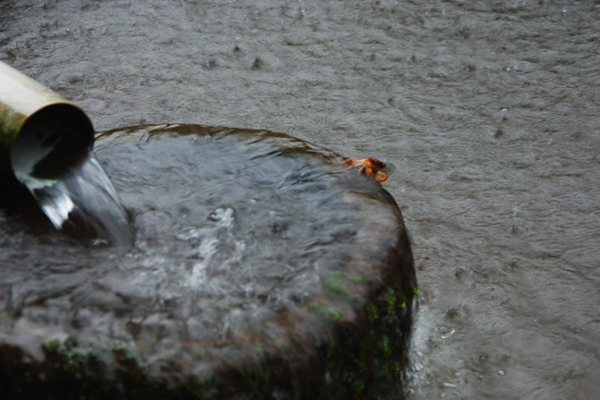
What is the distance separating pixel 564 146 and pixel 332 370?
3.18m

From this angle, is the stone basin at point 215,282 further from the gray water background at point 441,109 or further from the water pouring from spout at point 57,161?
the gray water background at point 441,109

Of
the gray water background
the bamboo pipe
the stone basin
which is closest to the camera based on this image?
the stone basin

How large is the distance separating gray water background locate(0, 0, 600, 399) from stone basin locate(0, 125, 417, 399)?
2.56 feet

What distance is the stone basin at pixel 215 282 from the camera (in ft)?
5.45

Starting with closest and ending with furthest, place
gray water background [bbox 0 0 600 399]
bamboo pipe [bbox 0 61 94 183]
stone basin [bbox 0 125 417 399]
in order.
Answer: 1. stone basin [bbox 0 125 417 399]
2. bamboo pipe [bbox 0 61 94 183]
3. gray water background [bbox 0 0 600 399]

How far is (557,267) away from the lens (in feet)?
10.4

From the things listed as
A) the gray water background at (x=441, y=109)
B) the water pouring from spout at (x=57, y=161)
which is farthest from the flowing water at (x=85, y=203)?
the gray water background at (x=441, y=109)

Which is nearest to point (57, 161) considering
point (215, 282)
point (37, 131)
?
point (37, 131)

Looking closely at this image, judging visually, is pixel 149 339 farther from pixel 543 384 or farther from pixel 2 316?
pixel 543 384

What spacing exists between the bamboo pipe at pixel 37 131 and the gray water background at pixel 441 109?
2008 mm

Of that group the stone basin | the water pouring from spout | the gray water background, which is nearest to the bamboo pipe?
the water pouring from spout

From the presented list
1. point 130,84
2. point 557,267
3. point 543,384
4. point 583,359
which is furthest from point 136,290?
point 130,84

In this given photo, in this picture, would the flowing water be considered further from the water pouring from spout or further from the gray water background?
the gray water background

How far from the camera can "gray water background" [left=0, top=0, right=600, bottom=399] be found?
2.84 meters
